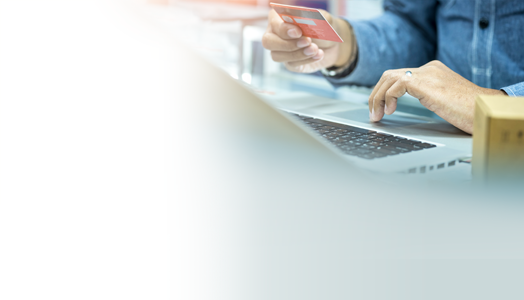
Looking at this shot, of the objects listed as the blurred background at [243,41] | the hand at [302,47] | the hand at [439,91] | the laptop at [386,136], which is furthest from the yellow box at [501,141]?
the blurred background at [243,41]

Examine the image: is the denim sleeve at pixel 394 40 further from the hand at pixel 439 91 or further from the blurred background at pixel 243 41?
the hand at pixel 439 91

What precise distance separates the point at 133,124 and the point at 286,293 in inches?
5.6

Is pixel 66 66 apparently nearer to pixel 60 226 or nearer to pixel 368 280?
pixel 60 226

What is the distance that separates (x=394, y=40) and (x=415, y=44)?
77 mm

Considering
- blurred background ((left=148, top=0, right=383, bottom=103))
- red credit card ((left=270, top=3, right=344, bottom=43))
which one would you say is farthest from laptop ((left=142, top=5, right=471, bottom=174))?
blurred background ((left=148, top=0, right=383, bottom=103))

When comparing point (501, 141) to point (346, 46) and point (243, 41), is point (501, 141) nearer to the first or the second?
point (346, 46)

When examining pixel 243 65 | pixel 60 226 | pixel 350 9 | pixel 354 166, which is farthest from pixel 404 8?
pixel 350 9

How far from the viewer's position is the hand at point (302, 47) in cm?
101

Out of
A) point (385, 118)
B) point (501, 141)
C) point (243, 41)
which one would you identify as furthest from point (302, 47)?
point (243, 41)

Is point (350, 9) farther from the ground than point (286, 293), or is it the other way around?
point (350, 9)

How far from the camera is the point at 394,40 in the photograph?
123cm

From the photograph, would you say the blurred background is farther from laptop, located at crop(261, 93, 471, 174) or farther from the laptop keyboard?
the laptop keyboard

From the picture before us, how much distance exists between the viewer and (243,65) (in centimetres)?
177

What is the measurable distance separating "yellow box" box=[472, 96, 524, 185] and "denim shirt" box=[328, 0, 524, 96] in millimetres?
738
